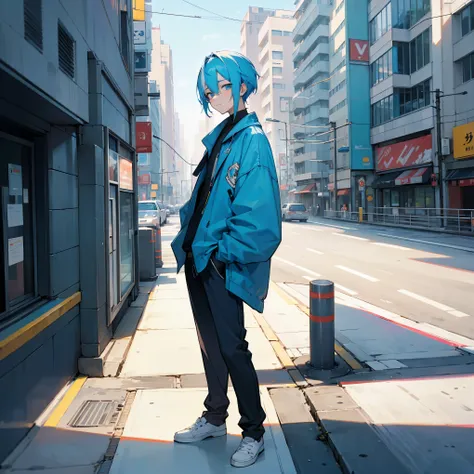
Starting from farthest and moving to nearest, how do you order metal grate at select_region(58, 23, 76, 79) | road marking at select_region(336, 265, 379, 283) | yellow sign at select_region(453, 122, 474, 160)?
yellow sign at select_region(453, 122, 474, 160), road marking at select_region(336, 265, 379, 283), metal grate at select_region(58, 23, 76, 79)

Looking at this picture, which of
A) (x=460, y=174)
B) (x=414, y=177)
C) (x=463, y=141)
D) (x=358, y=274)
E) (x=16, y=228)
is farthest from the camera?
(x=414, y=177)

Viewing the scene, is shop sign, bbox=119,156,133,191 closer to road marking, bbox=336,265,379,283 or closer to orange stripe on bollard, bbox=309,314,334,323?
orange stripe on bollard, bbox=309,314,334,323

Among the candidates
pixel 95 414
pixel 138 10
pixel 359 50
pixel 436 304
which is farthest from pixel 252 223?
pixel 359 50

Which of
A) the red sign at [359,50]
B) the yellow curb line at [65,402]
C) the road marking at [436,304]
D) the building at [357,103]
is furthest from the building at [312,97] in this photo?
the yellow curb line at [65,402]

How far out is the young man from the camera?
2578mm

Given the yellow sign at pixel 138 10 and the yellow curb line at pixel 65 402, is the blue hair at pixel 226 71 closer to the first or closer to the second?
the yellow curb line at pixel 65 402

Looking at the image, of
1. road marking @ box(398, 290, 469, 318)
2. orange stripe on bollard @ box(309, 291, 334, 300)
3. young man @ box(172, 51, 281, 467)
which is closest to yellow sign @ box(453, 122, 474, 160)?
road marking @ box(398, 290, 469, 318)

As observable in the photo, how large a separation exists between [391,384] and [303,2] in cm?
7628

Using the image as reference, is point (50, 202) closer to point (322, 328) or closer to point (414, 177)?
point (322, 328)

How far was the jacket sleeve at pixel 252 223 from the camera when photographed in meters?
2.53

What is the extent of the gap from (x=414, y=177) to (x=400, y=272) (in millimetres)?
25225

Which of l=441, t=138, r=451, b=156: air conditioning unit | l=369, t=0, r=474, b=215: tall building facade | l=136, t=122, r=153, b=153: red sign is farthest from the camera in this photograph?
l=441, t=138, r=451, b=156: air conditioning unit

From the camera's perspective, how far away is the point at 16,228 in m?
3.51

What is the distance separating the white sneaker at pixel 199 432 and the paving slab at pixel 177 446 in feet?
0.12
